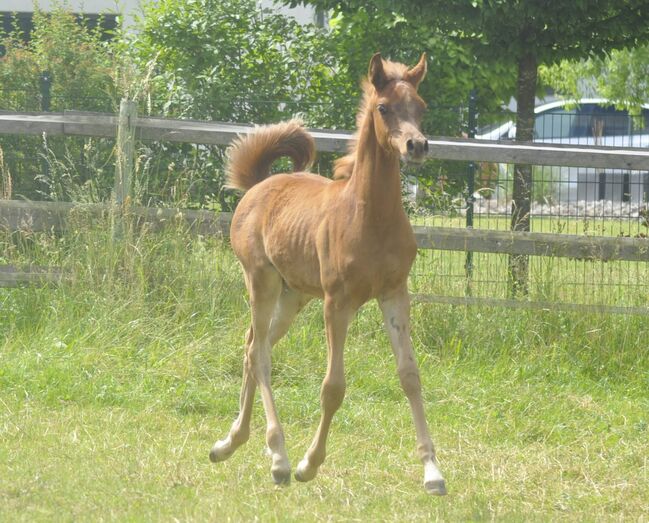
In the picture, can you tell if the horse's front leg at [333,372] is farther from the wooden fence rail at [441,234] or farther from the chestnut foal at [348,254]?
the wooden fence rail at [441,234]

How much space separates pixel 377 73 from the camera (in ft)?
18.0

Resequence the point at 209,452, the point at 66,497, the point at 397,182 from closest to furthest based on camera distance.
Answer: the point at 66,497 < the point at 397,182 < the point at 209,452

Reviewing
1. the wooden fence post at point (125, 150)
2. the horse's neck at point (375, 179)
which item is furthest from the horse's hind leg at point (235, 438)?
the wooden fence post at point (125, 150)

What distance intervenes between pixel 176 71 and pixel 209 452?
6002 millimetres

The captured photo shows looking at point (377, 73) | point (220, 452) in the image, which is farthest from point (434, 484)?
point (377, 73)

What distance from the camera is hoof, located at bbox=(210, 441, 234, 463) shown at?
5.96m

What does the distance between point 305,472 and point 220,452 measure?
0.66 meters

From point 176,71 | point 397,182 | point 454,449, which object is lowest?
point 454,449

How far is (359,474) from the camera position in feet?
19.4

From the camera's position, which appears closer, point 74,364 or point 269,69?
point 74,364

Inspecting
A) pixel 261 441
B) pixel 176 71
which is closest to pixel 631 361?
pixel 261 441

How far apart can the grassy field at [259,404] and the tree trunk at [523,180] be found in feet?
1.54

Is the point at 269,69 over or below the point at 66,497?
over

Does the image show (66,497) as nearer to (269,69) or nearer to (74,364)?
(74,364)
